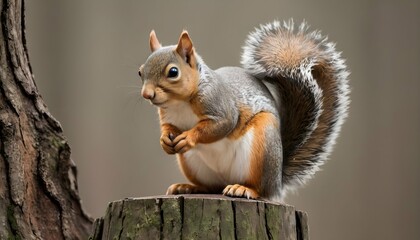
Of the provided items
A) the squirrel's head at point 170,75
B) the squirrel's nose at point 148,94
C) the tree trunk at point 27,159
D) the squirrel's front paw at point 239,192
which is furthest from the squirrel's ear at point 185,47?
the tree trunk at point 27,159

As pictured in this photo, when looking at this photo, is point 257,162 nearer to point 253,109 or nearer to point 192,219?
point 253,109

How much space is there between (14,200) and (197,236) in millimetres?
544

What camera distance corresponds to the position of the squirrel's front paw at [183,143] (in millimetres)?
1563

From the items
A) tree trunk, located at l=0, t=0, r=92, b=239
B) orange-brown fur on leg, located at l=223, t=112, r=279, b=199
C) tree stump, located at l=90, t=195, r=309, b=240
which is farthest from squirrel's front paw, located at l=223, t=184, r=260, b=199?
tree trunk, located at l=0, t=0, r=92, b=239

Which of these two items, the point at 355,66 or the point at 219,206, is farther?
the point at 355,66

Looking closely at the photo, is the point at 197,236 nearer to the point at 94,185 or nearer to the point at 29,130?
the point at 29,130

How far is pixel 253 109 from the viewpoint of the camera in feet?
5.59

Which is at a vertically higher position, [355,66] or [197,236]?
[355,66]

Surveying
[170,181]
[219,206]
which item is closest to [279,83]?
[219,206]

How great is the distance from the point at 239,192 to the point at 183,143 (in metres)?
0.16

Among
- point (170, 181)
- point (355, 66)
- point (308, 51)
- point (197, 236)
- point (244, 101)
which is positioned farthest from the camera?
point (355, 66)

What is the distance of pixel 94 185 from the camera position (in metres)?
2.92

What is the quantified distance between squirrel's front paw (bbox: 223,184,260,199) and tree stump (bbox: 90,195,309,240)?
0.36ft

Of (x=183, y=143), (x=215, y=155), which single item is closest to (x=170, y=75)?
(x=183, y=143)
